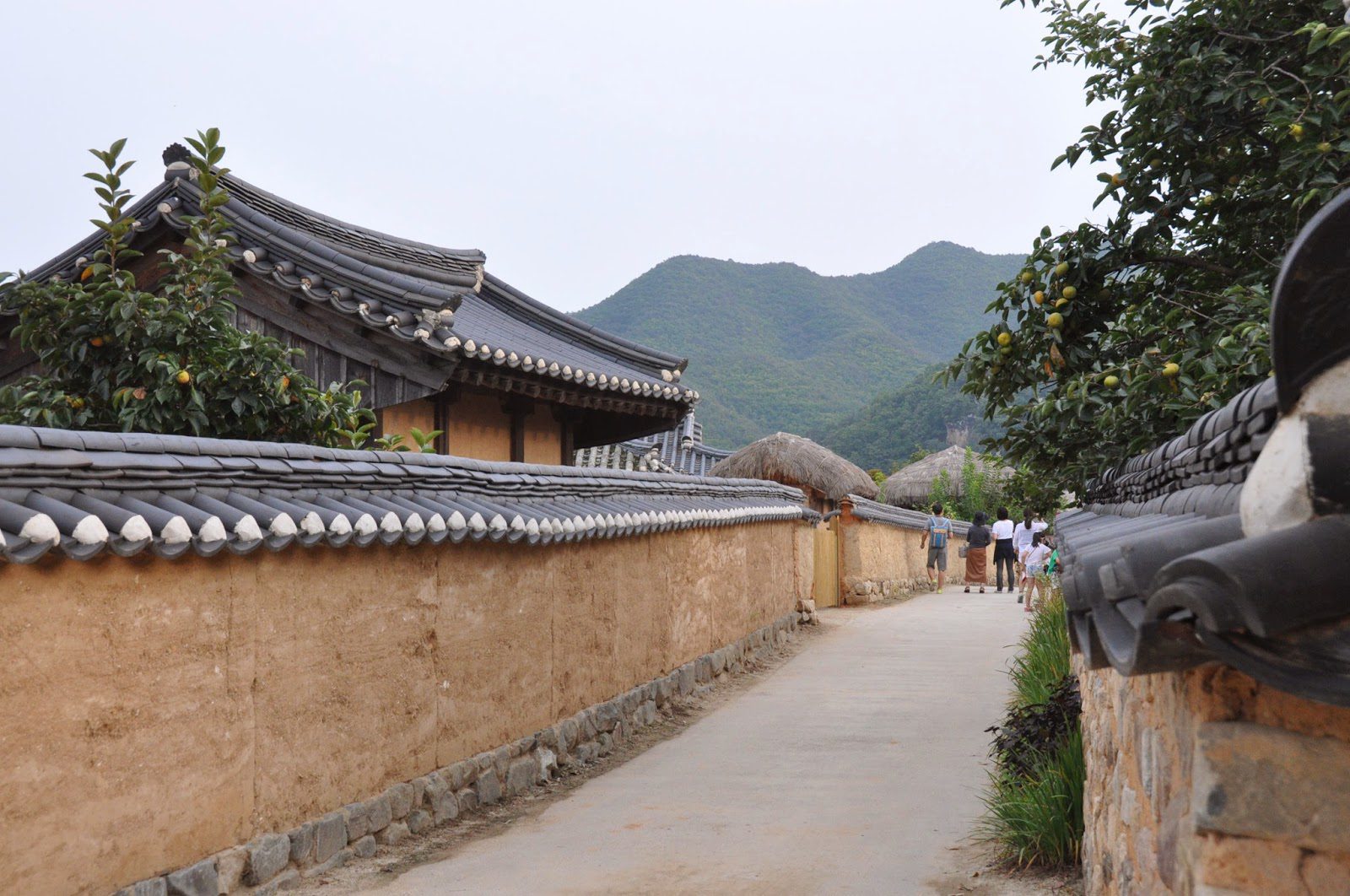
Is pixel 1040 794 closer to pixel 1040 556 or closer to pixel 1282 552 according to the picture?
pixel 1282 552

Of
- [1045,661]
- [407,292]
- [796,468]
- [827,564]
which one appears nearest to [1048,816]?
[1045,661]

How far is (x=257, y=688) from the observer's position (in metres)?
5.02

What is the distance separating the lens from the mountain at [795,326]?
5894 centimetres

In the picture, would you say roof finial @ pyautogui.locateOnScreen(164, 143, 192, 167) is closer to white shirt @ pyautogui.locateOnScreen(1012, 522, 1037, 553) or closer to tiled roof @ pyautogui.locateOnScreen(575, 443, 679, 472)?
tiled roof @ pyautogui.locateOnScreen(575, 443, 679, 472)

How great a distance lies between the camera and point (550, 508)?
779 centimetres

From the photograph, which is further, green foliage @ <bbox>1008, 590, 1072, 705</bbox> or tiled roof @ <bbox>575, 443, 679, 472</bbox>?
tiled roof @ <bbox>575, 443, 679, 472</bbox>

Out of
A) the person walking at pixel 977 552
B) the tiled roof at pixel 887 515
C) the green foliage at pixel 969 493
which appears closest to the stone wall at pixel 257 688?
the tiled roof at pixel 887 515

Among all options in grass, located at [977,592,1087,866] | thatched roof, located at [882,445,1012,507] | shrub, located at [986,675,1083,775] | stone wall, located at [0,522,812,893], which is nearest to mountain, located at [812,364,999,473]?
thatched roof, located at [882,445,1012,507]

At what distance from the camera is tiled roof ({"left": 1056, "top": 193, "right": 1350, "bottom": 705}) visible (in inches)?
63.8

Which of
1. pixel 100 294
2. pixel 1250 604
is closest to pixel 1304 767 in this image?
pixel 1250 604

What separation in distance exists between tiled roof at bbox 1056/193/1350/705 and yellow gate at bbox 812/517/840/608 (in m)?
17.3

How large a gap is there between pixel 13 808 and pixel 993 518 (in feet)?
96.5

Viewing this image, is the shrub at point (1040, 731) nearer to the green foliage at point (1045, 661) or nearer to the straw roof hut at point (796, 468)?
the green foliage at point (1045, 661)

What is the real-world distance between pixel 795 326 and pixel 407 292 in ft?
202
